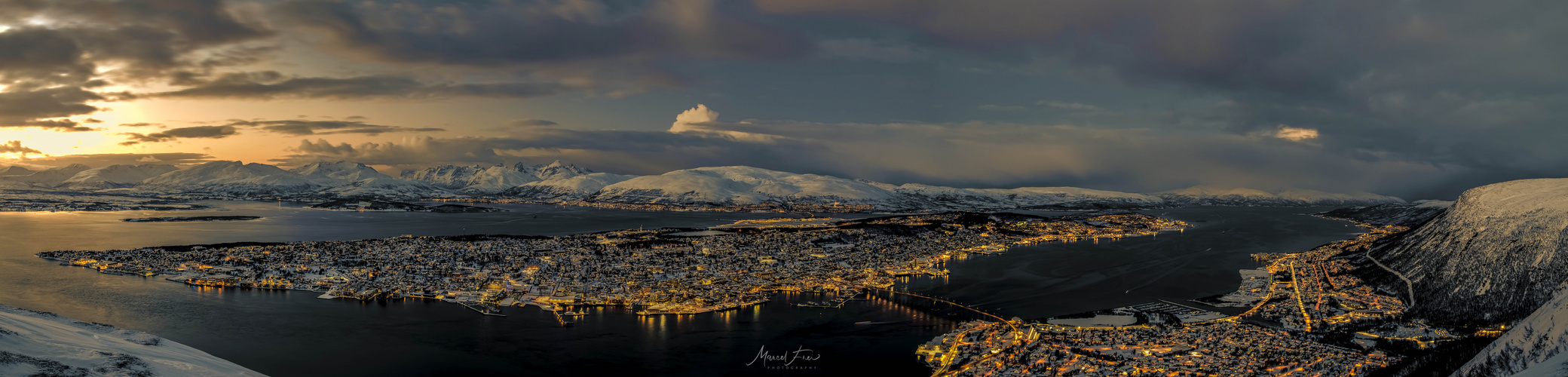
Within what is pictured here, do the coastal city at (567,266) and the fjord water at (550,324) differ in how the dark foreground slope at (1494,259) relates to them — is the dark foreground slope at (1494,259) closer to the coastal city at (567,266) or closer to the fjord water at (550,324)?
the fjord water at (550,324)

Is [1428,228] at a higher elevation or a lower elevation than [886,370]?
higher

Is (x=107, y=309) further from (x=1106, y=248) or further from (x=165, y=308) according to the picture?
(x=1106, y=248)

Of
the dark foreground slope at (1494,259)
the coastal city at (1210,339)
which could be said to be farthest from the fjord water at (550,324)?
the dark foreground slope at (1494,259)

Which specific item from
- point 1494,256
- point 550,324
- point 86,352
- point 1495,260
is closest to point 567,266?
point 550,324

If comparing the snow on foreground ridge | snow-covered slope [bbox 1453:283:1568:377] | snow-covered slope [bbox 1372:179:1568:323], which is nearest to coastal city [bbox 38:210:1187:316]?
the snow on foreground ridge

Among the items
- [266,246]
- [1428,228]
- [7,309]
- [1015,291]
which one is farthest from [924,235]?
[7,309]

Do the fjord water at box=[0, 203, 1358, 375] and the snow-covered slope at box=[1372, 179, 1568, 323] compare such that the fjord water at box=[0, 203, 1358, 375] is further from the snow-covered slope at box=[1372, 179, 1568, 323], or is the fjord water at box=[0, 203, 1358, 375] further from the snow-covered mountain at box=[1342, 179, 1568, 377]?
the snow-covered slope at box=[1372, 179, 1568, 323]

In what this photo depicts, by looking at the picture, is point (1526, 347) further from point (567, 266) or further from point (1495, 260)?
point (567, 266)
